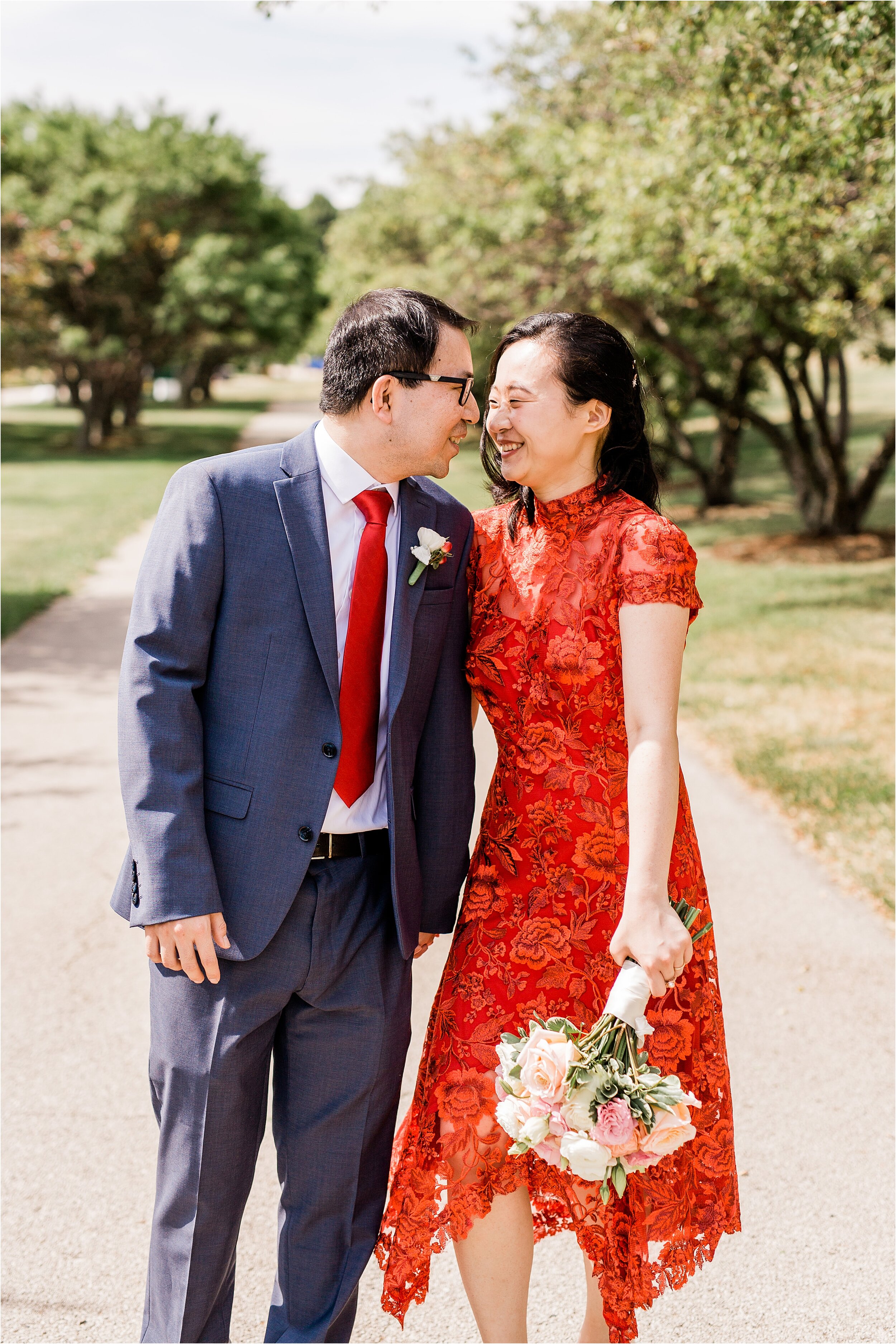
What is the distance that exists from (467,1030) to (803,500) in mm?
16649

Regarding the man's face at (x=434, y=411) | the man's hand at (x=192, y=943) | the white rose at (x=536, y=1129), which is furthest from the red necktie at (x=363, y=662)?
the white rose at (x=536, y=1129)

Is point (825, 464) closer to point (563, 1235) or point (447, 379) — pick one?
point (563, 1235)

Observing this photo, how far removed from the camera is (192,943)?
221 centimetres

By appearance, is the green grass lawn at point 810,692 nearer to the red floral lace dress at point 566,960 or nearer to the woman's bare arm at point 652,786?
the red floral lace dress at point 566,960

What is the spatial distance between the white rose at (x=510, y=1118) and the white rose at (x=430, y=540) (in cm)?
111

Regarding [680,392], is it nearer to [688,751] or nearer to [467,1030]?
[688,751]

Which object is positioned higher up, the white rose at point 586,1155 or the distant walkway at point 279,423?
the white rose at point 586,1155

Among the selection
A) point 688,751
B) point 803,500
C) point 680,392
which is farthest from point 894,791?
point 680,392

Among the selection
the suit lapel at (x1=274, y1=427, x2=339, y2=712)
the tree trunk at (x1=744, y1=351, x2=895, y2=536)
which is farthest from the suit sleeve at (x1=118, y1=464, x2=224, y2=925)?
the tree trunk at (x1=744, y1=351, x2=895, y2=536)

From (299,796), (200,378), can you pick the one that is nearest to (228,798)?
(299,796)

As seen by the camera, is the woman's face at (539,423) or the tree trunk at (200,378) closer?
the woman's face at (539,423)

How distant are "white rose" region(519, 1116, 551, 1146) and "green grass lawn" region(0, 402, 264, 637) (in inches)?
370

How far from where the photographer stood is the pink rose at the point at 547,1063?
2033mm

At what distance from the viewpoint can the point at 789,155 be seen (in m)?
7.10
